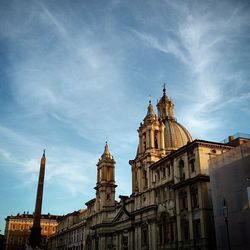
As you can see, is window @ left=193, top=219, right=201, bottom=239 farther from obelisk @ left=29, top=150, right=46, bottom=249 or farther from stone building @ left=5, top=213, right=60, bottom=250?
stone building @ left=5, top=213, right=60, bottom=250

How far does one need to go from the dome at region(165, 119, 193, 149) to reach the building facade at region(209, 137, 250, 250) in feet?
88.1

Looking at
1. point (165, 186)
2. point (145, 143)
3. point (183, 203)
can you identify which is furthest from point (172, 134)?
point (183, 203)

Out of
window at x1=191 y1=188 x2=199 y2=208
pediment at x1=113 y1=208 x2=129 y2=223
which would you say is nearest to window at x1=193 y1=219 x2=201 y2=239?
window at x1=191 y1=188 x2=199 y2=208

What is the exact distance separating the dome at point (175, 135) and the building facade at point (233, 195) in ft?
88.1

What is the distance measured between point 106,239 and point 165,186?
2431 cm

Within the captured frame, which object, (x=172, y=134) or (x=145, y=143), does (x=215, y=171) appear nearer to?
(x=145, y=143)

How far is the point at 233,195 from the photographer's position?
1382 inches

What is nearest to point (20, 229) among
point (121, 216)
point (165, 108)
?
point (121, 216)

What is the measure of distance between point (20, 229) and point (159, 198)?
89944mm

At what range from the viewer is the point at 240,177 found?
3431 centimetres

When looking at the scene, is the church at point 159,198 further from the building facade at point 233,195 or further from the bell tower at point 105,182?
the building facade at point 233,195

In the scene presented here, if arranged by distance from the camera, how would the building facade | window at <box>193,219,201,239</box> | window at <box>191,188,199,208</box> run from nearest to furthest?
1. the building facade
2. window at <box>193,219,201,239</box>
3. window at <box>191,188,199,208</box>

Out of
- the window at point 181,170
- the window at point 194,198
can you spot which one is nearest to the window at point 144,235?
the window at point 181,170

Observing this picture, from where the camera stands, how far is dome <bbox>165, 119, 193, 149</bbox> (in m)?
65.8
